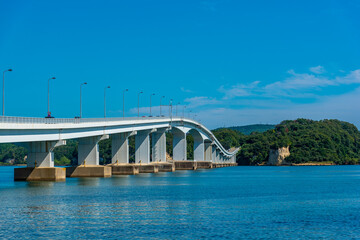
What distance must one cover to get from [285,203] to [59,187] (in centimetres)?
2774

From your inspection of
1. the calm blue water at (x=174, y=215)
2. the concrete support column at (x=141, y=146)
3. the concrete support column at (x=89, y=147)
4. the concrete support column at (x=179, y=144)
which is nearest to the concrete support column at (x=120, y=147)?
the concrete support column at (x=141, y=146)

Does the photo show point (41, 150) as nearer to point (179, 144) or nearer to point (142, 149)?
point (142, 149)

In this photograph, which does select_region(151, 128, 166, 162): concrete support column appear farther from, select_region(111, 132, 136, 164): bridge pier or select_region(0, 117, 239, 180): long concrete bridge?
select_region(111, 132, 136, 164): bridge pier

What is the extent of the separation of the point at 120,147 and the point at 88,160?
47.5 feet

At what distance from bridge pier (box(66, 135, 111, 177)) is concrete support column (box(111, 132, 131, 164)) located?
1312 cm

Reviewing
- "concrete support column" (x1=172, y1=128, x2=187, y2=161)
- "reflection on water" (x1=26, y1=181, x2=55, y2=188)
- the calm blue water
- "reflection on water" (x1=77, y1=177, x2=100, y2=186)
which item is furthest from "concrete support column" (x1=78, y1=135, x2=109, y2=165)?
"concrete support column" (x1=172, y1=128, x2=187, y2=161)

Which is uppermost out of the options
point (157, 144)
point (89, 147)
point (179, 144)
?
point (179, 144)

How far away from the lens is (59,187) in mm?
65375

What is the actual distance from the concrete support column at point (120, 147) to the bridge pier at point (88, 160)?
1312 centimetres

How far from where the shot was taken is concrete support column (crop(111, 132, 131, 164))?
3959 inches

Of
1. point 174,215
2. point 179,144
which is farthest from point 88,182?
point 179,144

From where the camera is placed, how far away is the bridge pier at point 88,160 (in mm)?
85562

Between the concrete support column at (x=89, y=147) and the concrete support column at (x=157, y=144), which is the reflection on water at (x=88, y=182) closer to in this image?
the concrete support column at (x=89, y=147)

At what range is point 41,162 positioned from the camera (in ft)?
234
